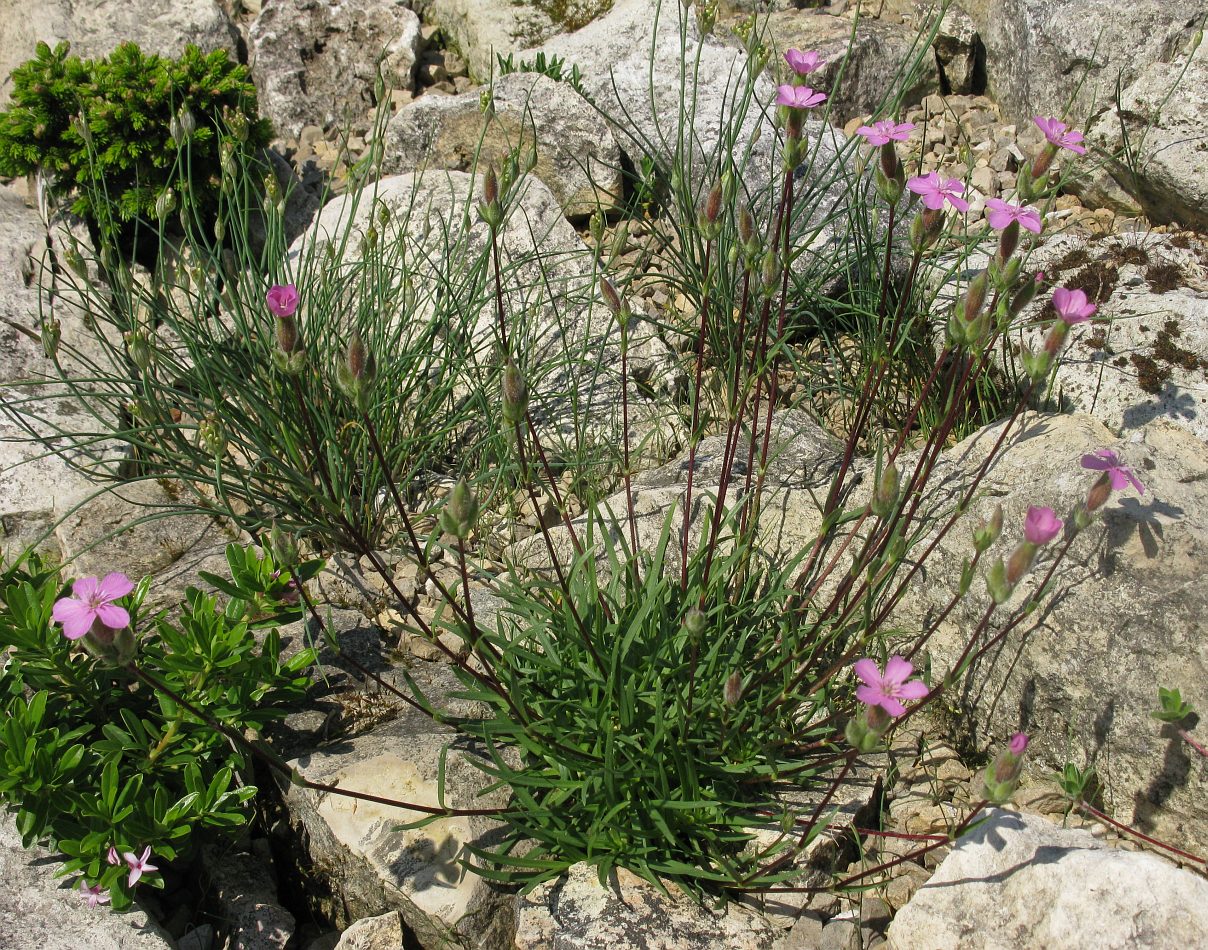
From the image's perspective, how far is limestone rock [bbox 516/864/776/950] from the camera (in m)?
2.00

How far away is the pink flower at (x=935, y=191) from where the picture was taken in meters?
1.85

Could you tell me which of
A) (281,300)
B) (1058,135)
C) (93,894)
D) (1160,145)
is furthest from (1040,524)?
(1160,145)

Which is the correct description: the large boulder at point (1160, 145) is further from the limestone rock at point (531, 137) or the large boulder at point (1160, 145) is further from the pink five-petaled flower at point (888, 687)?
the pink five-petaled flower at point (888, 687)

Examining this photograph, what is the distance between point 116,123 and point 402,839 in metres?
3.45

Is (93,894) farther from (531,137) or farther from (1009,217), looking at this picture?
(531,137)

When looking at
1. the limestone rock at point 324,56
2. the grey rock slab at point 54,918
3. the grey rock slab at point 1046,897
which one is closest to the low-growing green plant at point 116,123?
the limestone rock at point 324,56

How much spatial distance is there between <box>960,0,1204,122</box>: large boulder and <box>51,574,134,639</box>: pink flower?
3911 millimetres

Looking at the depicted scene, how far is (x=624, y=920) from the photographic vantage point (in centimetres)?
203

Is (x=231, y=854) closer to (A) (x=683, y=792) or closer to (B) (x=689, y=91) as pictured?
(A) (x=683, y=792)

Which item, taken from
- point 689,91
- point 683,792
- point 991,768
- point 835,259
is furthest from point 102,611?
point 689,91

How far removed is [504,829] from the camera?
87.7 inches

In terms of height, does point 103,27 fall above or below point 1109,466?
above

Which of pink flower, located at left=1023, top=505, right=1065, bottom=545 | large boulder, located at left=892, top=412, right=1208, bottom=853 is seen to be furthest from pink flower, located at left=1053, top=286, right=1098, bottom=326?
large boulder, located at left=892, top=412, right=1208, bottom=853

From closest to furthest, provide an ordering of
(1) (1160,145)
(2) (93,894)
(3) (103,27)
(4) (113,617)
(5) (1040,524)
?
(4) (113,617), (5) (1040,524), (2) (93,894), (1) (1160,145), (3) (103,27)
